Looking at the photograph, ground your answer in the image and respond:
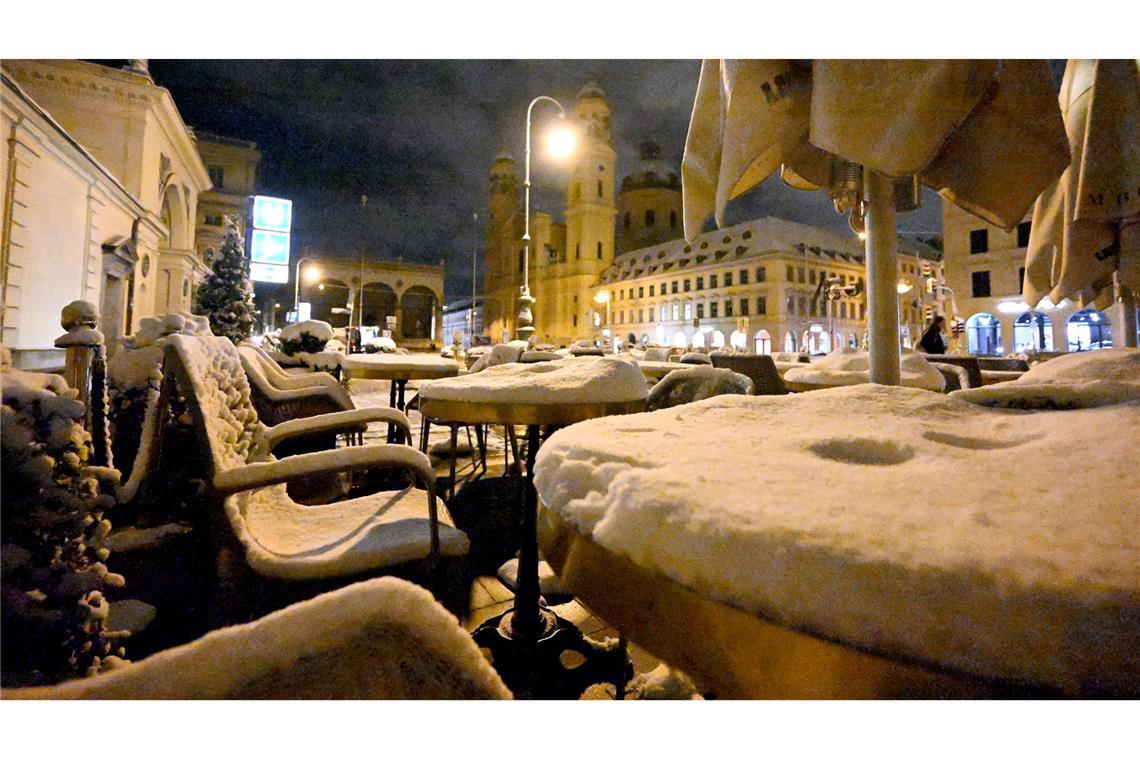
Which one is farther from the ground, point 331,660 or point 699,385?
point 699,385

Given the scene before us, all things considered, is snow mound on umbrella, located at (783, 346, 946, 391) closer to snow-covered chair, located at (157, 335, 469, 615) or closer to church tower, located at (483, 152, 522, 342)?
snow-covered chair, located at (157, 335, 469, 615)

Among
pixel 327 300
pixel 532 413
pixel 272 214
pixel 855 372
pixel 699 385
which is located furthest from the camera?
pixel 327 300

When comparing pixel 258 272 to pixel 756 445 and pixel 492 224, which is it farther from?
pixel 492 224

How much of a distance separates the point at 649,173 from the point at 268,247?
141 ft

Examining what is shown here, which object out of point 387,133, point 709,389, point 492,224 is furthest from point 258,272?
point 492,224

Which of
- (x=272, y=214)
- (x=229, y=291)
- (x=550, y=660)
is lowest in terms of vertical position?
(x=550, y=660)

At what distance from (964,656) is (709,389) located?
9.47ft

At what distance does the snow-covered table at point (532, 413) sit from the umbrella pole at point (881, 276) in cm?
92

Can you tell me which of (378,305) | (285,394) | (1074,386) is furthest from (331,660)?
(378,305)

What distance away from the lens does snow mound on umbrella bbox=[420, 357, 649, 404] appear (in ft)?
5.21

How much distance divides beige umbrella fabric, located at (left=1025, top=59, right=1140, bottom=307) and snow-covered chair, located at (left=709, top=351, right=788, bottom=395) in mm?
1991

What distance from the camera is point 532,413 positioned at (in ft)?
5.18

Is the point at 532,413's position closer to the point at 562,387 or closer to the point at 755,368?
the point at 562,387
